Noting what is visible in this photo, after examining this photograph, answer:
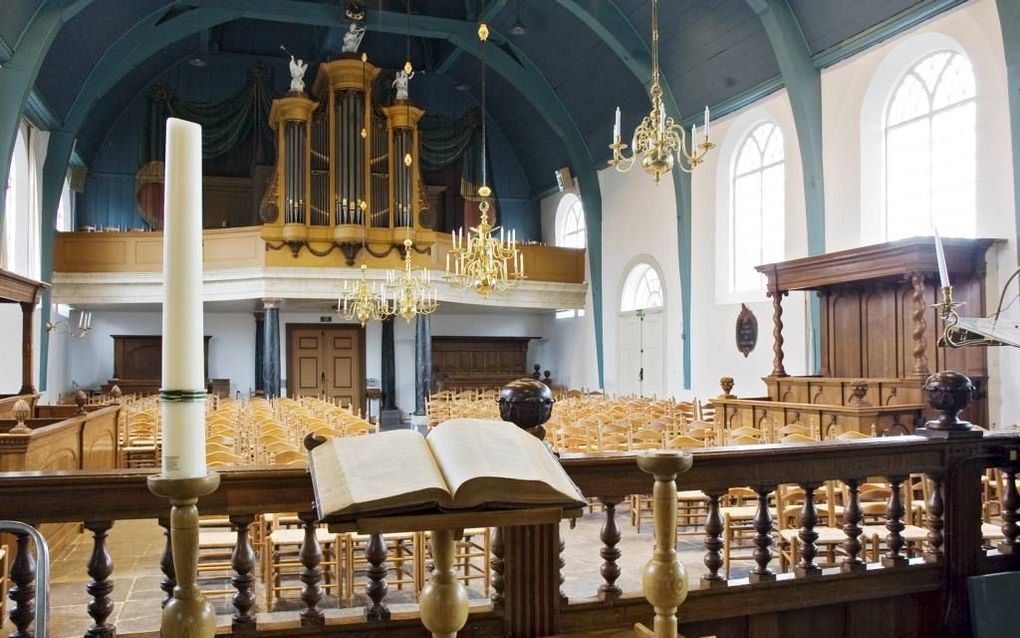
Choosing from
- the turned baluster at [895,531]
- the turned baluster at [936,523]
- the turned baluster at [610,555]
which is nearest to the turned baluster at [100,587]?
the turned baluster at [610,555]

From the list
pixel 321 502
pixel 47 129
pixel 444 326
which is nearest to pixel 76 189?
pixel 47 129

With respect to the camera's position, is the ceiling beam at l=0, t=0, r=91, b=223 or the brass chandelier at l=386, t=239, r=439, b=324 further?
the brass chandelier at l=386, t=239, r=439, b=324

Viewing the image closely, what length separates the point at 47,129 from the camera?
1584 centimetres

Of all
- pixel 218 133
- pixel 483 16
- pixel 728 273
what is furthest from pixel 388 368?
pixel 728 273

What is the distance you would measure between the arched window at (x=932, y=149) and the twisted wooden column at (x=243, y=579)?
10217mm

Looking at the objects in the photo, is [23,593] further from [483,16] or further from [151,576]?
[483,16]

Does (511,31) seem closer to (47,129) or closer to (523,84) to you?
(523,84)

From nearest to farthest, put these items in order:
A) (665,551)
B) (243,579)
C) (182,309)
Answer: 1. (182,309)
2. (665,551)
3. (243,579)

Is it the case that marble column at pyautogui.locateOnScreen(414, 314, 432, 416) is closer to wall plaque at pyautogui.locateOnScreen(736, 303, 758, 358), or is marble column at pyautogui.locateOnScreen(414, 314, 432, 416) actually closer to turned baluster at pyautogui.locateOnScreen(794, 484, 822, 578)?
wall plaque at pyautogui.locateOnScreen(736, 303, 758, 358)

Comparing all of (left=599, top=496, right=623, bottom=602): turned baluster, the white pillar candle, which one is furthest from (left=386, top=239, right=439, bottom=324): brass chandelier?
the white pillar candle

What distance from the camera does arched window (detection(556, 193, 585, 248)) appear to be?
2066 centimetres

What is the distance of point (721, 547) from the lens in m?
2.57

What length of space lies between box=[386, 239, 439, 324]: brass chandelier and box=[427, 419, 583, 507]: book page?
38.2ft

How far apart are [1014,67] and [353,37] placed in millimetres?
12758
